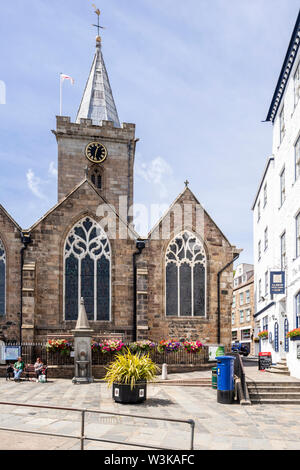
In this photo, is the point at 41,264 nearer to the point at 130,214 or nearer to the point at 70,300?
the point at 70,300

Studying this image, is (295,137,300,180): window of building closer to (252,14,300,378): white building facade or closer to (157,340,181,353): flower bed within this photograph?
(252,14,300,378): white building facade

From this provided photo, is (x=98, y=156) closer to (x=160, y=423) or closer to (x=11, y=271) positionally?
(x=11, y=271)

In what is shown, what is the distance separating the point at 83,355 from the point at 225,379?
791cm

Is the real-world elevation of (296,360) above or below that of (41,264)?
below

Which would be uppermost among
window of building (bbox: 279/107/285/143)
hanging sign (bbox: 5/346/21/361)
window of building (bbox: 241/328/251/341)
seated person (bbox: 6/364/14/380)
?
window of building (bbox: 279/107/285/143)

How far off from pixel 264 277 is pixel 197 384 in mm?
11743

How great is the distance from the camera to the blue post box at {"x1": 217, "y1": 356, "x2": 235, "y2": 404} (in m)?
14.6

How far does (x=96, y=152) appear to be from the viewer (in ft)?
118

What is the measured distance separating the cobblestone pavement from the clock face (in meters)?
21.9

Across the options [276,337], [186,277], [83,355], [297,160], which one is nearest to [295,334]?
[276,337]

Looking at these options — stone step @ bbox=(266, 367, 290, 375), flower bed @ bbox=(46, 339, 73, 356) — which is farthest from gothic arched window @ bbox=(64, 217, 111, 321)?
stone step @ bbox=(266, 367, 290, 375)

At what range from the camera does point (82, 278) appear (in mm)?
26344
